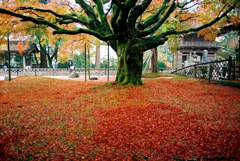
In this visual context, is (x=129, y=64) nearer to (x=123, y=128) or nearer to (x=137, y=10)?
(x=137, y=10)

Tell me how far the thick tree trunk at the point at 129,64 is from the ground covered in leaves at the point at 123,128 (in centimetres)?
202

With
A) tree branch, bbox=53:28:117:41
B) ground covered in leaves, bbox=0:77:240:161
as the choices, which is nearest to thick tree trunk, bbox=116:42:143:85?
tree branch, bbox=53:28:117:41

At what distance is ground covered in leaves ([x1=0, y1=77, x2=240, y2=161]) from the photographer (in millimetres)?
4121

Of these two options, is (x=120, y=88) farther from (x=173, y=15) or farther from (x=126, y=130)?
(x=173, y=15)

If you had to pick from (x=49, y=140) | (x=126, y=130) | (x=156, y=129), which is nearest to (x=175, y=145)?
(x=156, y=129)

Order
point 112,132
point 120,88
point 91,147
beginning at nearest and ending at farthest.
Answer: point 91,147 < point 112,132 < point 120,88

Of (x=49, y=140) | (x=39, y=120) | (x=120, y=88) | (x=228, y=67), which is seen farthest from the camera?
(x=228, y=67)

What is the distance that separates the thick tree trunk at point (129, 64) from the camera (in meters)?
10.8

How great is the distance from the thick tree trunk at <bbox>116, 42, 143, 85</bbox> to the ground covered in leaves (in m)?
2.02

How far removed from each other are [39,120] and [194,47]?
3237cm

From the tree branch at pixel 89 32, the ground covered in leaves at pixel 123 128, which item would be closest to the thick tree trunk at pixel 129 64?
the tree branch at pixel 89 32

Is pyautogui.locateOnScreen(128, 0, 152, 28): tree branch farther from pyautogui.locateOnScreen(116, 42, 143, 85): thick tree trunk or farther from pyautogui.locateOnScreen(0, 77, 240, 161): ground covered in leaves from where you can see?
pyautogui.locateOnScreen(0, 77, 240, 161): ground covered in leaves

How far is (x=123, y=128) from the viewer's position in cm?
553

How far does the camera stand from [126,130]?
17.6ft
